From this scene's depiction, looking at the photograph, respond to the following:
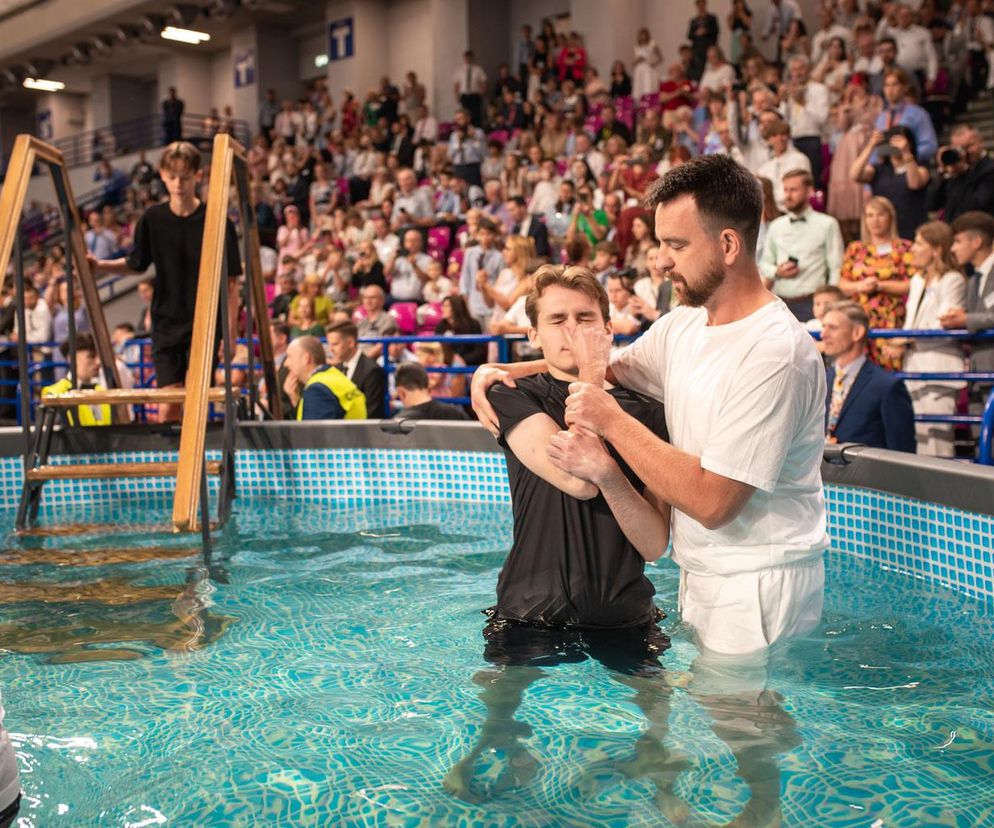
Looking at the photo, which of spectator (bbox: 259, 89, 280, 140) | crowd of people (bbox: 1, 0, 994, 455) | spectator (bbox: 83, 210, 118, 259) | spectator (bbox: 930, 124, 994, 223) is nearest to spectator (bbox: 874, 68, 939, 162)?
crowd of people (bbox: 1, 0, 994, 455)

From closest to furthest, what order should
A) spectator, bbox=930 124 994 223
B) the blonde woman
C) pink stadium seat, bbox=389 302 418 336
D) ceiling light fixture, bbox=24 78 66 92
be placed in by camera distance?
spectator, bbox=930 124 994 223 → the blonde woman → pink stadium seat, bbox=389 302 418 336 → ceiling light fixture, bbox=24 78 66 92

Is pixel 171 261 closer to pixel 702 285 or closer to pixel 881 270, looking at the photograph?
pixel 702 285

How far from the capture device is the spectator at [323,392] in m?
6.31

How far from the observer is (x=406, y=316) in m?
9.77

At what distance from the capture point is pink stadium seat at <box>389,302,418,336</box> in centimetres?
959

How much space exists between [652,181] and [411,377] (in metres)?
1.93

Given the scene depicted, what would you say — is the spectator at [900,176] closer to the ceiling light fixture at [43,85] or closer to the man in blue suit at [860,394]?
the man in blue suit at [860,394]

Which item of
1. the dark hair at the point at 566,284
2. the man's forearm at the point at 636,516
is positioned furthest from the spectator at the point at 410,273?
the man's forearm at the point at 636,516

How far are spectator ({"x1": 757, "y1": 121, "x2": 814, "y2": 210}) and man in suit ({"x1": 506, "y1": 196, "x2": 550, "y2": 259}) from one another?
2.37 meters

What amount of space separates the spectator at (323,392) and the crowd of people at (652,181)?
0.29 metres

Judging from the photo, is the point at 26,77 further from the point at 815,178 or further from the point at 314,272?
the point at 815,178

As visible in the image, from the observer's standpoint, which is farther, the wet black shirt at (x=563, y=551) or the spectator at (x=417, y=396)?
the spectator at (x=417, y=396)

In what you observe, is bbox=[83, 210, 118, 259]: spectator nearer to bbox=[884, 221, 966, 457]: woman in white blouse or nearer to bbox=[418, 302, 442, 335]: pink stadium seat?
bbox=[418, 302, 442, 335]: pink stadium seat

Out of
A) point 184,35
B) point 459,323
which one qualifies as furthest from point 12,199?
point 184,35
